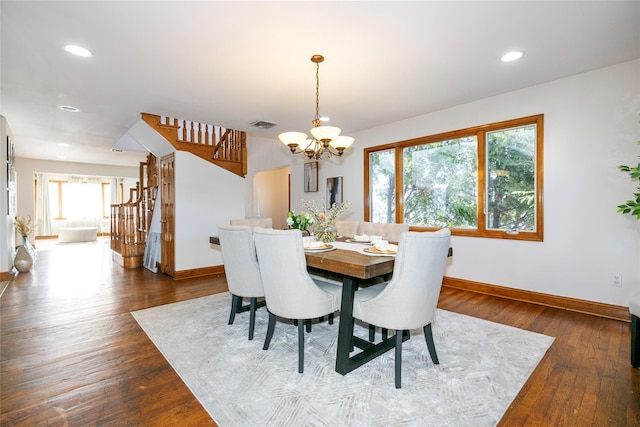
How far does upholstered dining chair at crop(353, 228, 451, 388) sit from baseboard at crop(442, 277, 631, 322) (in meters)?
2.22

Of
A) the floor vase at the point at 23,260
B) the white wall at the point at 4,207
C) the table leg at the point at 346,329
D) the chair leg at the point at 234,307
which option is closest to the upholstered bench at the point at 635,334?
the table leg at the point at 346,329

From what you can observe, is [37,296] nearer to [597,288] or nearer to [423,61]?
[423,61]

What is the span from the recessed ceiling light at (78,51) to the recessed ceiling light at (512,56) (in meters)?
3.66

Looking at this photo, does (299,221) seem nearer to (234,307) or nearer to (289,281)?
(289,281)

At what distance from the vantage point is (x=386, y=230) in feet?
10.4

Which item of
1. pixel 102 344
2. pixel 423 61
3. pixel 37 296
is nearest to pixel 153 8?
pixel 423 61

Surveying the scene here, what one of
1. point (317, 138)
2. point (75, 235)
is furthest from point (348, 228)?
point (75, 235)

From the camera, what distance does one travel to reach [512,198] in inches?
142

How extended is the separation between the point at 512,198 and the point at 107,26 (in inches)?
170

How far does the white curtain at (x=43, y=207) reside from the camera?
9734mm

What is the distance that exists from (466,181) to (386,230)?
1.64m

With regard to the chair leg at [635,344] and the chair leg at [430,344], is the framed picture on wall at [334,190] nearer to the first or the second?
the chair leg at [430,344]

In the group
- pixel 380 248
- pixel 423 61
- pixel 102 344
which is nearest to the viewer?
pixel 380 248

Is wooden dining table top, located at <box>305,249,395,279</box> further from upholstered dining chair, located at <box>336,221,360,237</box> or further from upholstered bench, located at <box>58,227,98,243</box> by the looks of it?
upholstered bench, located at <box>58,227,98,243</box>
